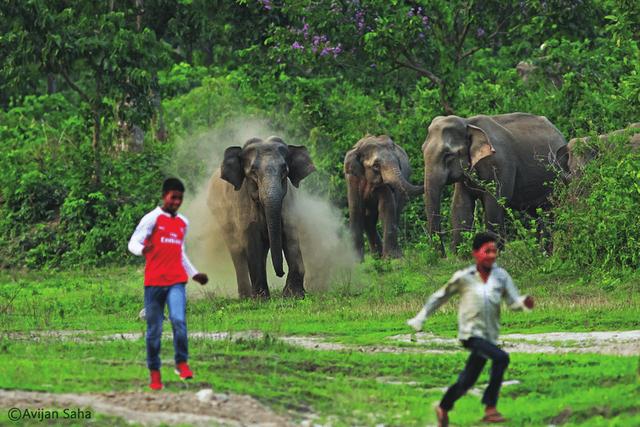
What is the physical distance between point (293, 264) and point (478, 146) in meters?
5.37

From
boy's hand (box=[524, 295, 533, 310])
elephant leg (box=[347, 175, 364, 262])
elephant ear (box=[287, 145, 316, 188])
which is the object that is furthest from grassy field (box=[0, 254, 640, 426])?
elephant leg (box=[347, 175, 364, 262])

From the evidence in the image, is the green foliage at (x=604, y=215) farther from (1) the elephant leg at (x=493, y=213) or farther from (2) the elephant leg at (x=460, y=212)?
(2) the elephant leg at (x=460, y=212)

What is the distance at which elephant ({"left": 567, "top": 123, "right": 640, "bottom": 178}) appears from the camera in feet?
77.2

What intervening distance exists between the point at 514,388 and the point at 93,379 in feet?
11.6

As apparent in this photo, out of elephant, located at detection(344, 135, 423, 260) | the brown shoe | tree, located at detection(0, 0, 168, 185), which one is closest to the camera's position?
the brown shoe

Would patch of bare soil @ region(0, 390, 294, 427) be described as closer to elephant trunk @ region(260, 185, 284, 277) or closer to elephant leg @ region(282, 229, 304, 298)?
elephant trunk @ region(260, 185, 284, 277)

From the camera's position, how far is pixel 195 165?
30391 mm

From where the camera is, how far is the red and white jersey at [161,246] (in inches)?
491

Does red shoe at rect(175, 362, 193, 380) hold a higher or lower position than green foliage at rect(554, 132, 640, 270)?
lower

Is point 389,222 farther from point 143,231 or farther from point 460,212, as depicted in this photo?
point 143,231

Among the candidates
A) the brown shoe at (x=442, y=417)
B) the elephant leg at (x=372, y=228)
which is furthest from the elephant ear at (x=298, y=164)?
the brown shoe at (x=442, y=417)

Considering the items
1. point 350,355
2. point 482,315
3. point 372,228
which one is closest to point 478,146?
point 372,228

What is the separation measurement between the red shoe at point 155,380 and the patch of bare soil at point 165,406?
0.30 m

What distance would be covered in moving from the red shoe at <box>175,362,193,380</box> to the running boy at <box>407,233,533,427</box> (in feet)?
6.93
